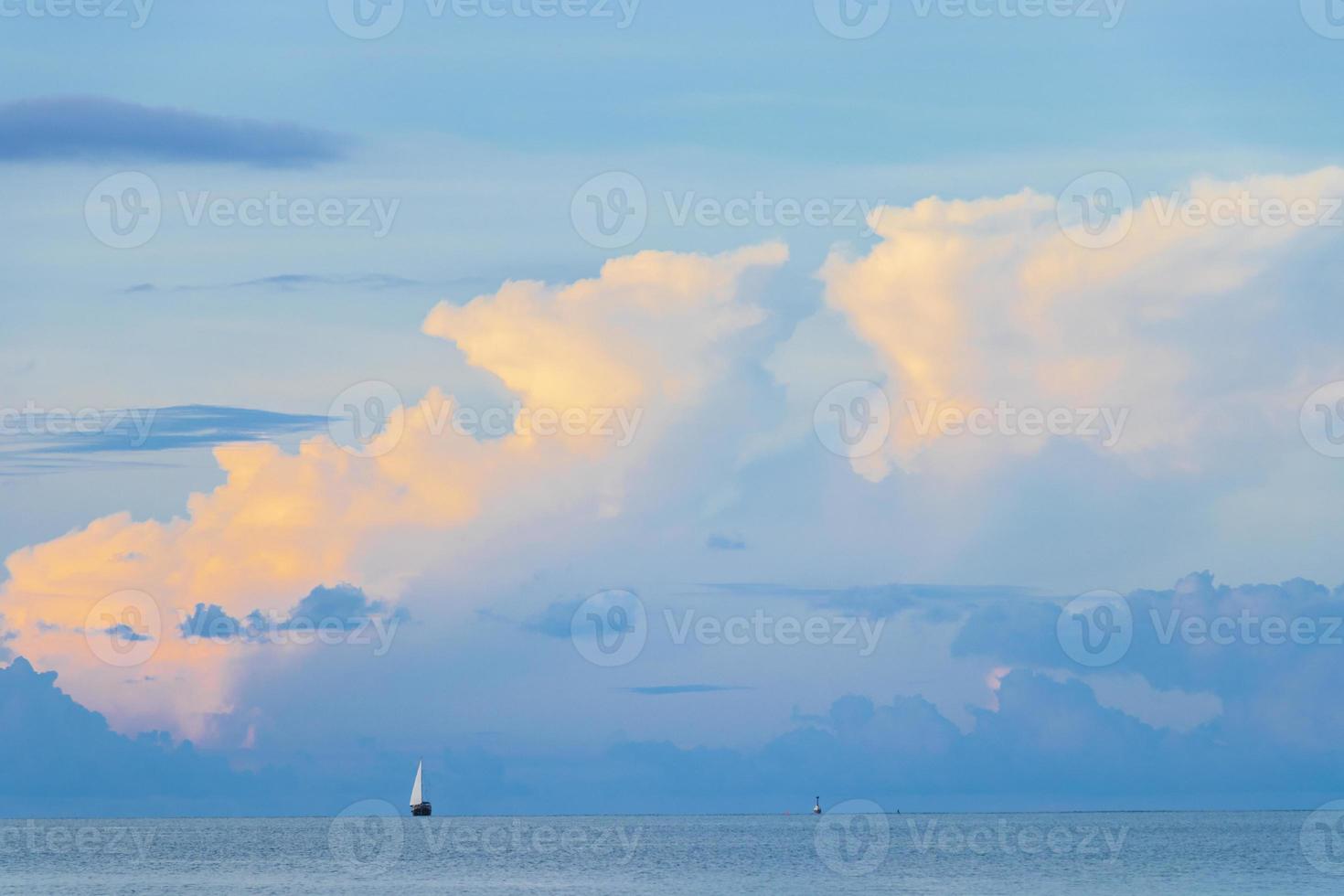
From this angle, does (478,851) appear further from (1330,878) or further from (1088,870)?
(1330,878)

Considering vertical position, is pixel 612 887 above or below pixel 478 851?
below

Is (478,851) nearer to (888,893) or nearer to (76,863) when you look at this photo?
(76,863)

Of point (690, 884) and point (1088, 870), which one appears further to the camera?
point (1088, 870)

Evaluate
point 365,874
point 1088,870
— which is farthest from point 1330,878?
point 365,874

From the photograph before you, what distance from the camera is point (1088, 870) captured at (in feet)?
471

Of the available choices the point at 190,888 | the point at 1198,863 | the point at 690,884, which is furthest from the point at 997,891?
the point at 190,888

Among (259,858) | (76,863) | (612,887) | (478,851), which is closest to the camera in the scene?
(612,887)

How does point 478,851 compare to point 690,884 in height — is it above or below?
above

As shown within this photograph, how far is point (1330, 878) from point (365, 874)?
80.1 meters

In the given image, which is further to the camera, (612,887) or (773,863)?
(773,863)

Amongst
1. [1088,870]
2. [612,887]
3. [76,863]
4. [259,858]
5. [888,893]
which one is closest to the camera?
[888,893]

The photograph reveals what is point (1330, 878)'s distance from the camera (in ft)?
428

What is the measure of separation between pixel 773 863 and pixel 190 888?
6352 cm

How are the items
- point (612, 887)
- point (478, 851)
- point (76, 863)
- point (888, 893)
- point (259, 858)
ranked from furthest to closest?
point (478, 851) < point (259, 858) < point (76, 863) < point (612, 887) < point (888, 893)
